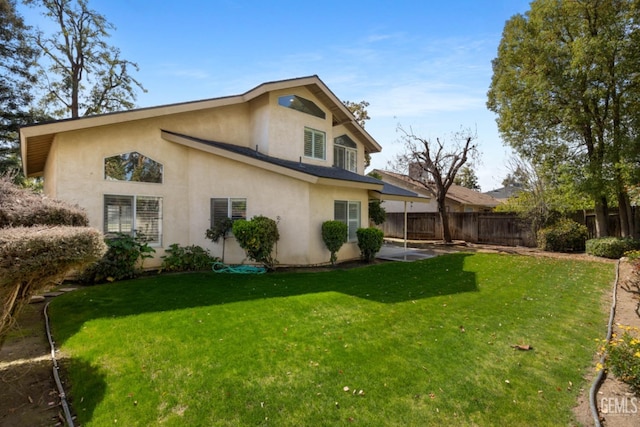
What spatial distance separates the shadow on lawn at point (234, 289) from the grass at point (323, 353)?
0.22 ft

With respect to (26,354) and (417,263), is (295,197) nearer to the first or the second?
(417,263)

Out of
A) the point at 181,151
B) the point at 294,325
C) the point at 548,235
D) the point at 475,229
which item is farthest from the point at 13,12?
the point at 548,235

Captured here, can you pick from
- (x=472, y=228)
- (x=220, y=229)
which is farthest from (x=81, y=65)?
(x=472, y=228)

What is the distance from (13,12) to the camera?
1852cm

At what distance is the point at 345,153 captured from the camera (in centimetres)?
1587

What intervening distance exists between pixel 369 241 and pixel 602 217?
12469 millimetres

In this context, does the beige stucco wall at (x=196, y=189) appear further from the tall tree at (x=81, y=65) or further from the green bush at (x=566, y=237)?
the tall tree at (x=81, y=65)

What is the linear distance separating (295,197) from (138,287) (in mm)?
5293

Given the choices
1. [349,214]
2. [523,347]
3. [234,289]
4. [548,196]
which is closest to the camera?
[523,347]

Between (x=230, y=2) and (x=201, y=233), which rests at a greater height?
(x=230, y=2)

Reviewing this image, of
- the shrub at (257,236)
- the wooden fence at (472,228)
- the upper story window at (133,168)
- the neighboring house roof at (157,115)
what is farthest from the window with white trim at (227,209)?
the wooden fence at (472,228)

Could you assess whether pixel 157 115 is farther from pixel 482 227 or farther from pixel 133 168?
pixel 482 227

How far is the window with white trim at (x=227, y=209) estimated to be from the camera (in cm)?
1077

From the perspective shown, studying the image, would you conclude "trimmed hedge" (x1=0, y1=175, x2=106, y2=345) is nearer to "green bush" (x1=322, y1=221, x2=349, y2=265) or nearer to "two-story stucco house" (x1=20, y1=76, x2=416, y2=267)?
"two-story stucco house" (x1=20, y1=76, x2=416, y2=267)
